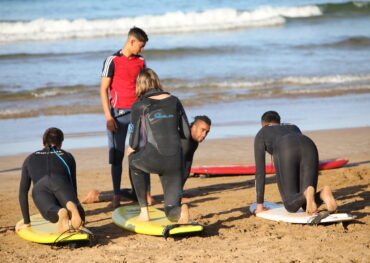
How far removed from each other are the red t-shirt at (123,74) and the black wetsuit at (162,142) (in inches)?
50.4

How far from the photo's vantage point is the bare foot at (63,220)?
6922mm

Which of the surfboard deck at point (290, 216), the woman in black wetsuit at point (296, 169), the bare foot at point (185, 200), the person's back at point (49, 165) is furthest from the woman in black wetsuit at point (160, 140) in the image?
the bare foot at point (185, 200)

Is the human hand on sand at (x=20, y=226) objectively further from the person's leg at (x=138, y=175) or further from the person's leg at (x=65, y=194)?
the person's leg at (x=138, y=175)

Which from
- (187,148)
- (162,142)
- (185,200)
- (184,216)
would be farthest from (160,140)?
(185,200)

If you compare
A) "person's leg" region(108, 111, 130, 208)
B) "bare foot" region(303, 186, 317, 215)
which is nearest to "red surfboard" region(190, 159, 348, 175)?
"person's leg" region(108, 111, 130, 208)

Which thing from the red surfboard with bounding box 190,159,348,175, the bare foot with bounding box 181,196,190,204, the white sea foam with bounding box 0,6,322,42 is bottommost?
the bare foot with bounding box 181,196,190,204

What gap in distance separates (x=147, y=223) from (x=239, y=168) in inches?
126

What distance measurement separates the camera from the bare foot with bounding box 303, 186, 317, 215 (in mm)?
7281

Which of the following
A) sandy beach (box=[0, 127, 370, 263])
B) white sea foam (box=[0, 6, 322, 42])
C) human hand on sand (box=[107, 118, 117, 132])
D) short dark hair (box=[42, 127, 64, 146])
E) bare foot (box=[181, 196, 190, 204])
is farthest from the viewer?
white sea foam (box=[0, 6, 322, 42])

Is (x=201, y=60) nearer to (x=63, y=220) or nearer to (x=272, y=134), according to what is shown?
(x=272, y=134)

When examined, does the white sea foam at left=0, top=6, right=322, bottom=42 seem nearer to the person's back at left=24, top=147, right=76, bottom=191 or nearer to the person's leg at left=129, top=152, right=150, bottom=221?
the person's back at left=24, top=147, right=76, bottom=191

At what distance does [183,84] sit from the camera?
1931 centimetres

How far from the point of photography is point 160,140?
727cm

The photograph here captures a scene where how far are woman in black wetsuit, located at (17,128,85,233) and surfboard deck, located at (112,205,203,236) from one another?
561 mm
